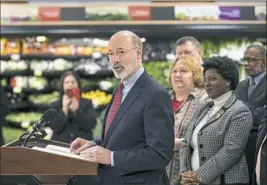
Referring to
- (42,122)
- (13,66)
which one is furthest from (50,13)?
(42,122)

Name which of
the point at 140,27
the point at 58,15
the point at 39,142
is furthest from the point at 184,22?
the point at 39,142

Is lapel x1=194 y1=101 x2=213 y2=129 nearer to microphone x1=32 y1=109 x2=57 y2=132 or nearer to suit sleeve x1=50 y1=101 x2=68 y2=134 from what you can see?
microphone x1=32 y1=109 x2=57 y2=132

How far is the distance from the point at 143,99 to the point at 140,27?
5.87 metres

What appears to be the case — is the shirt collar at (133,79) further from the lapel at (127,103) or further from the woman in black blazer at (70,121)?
the woman in black blazer at (70,121)

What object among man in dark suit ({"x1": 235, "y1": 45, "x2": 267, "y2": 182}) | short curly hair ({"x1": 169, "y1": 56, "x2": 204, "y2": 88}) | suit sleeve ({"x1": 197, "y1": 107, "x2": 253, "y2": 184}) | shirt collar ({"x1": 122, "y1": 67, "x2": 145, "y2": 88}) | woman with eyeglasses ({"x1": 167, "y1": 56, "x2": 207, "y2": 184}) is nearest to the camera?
shirt collar ({"x1": 122, "y1": 67, "x2": 145, "y2": 88})

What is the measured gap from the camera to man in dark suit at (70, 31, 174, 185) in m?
3.04

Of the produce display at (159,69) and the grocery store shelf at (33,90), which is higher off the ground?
the produce display at (159,69)

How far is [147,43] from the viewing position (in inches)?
368

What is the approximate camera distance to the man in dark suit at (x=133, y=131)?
120 inches

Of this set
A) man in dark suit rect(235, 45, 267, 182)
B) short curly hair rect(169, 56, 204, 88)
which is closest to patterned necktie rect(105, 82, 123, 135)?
short curly hair rect(169, 56, 204, 88)

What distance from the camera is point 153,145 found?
3.04 meters

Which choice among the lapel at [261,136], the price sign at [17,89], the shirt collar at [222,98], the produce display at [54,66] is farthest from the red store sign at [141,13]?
the lapel at [261,136]

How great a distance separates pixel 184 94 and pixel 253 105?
80cm

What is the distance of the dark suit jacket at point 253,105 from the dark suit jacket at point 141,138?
1.13 meters
